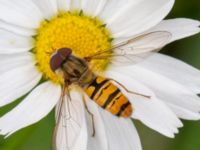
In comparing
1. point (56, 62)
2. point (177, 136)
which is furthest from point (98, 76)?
point (177, 136)

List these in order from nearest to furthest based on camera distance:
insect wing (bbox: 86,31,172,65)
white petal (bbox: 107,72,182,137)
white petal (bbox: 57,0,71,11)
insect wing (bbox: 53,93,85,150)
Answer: insect wing (bbox: 53,93,85,150) < insect wing (bbox: 86,31,172,65) < white petal (bbox: 107,72,182,137) < white petal (bbox: 57,0,71,11)

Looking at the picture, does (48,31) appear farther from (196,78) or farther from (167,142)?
(167,142)

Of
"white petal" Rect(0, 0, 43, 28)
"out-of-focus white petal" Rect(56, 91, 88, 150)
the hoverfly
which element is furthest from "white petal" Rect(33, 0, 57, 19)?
"out-of-focus white petal" Rect(56, 91, 88, 150)

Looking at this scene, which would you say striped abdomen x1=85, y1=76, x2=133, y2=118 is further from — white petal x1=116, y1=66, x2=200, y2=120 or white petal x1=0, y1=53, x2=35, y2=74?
white petal x1=0, y1=53, x2=35, y2=74

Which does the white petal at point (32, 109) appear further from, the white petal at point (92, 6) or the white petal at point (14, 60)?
the white petal at point (92, 6)

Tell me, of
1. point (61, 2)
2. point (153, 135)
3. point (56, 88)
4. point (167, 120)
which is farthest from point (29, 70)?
point (153, 135)

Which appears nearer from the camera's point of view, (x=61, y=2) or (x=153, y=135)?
(x=61, y=2)
